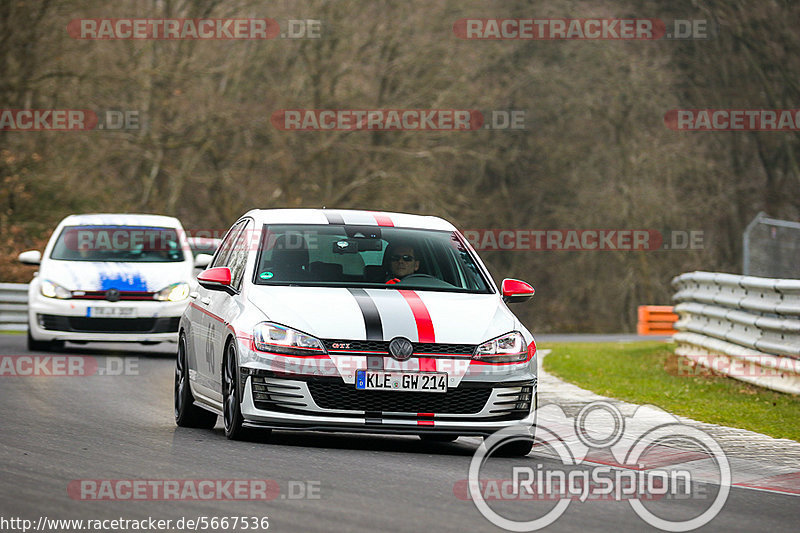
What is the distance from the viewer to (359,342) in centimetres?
988

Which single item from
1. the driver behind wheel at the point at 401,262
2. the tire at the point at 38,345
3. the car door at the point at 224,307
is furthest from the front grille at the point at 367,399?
the tire at the point at 38,345

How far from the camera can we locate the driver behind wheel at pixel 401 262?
11102 mm

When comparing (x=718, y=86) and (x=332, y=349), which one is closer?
(x=332, y=349)

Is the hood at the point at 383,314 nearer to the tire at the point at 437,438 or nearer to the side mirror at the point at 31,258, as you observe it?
the tire at the point at 437,438

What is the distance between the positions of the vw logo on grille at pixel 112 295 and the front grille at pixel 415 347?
993cm

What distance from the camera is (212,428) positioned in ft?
38.5

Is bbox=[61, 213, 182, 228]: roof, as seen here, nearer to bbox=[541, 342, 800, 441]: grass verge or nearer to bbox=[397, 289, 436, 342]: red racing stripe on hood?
bbox=[541, 342, 800, 441]: grass verge

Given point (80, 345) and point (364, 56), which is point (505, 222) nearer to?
point (364, 56)

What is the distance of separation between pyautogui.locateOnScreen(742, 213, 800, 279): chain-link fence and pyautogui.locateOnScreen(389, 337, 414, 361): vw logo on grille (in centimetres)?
872

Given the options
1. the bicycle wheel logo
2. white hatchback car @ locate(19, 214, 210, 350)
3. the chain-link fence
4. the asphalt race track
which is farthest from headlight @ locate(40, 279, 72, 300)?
the chain-link fence

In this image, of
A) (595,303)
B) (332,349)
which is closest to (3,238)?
(595,303)

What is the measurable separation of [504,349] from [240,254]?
241 cm

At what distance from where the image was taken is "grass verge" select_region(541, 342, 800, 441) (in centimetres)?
1302

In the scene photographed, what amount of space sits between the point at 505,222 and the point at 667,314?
10.2m
